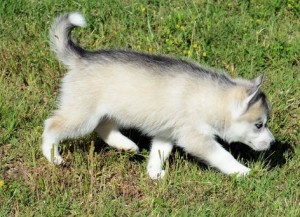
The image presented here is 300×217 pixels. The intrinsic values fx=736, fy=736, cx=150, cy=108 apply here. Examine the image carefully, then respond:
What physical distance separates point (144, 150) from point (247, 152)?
3.13 ft

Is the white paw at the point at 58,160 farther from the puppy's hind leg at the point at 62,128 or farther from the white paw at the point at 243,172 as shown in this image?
the white paw at the point at 243,172

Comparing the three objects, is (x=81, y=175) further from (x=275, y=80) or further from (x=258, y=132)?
(x=275, y=80)

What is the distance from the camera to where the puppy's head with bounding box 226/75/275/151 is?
19.6ft

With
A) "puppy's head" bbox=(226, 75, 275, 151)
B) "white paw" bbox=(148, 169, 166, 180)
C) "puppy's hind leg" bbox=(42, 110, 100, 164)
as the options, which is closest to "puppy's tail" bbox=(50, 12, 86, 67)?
"puppy's hind leg" bbox=(42, 110, 100, 164)

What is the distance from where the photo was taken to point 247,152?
6746 millimetres

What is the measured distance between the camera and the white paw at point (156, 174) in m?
6.12

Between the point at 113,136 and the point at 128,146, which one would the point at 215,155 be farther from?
the point at 113,136

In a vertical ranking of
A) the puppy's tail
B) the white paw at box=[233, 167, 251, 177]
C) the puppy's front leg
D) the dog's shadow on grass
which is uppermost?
the puppy's tail

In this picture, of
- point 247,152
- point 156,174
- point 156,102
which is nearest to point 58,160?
point 156,174

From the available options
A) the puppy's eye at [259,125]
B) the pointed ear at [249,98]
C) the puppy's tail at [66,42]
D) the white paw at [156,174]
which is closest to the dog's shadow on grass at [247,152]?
the white paw at [156,174]

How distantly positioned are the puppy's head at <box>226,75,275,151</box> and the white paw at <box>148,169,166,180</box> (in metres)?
0.63

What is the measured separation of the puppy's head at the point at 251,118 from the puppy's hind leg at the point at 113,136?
864mm

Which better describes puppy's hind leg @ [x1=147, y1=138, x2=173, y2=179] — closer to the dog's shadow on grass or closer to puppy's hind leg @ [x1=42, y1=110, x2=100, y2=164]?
the dog's shadow on grass

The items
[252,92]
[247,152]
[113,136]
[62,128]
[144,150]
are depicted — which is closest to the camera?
[252,92]
